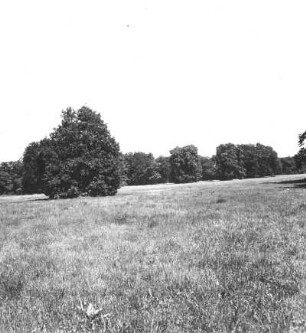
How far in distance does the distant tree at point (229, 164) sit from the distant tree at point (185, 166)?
35.0 feet

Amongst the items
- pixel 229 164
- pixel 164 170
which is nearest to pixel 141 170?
pixel 164 170

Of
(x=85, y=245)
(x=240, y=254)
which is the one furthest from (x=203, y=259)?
(x=85, y=245)

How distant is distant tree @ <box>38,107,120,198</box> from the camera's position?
40031mm

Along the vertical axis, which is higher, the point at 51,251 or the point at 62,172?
the point at 62,172

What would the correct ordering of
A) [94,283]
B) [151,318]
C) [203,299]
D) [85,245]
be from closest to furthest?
[151,318] → [203,299] → [94,283] → [85,245]

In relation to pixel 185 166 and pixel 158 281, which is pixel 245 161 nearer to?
pixel 185 166

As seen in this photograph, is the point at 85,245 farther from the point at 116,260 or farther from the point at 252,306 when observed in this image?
the point at 252,306

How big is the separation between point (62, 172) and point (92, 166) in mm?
4275

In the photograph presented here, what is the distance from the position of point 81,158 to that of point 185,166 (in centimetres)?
8123

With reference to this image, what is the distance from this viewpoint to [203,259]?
573 centimetres

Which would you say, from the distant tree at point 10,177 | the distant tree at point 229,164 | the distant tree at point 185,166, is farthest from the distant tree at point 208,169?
the distant tree at point 10,177

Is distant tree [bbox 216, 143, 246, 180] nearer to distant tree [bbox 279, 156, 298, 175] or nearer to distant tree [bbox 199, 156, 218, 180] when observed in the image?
distant tree [bbox 199, 156, 218, 180]

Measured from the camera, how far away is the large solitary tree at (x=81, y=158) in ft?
131

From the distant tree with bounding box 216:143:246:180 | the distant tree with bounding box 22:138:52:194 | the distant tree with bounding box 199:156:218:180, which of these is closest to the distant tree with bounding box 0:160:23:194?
the distant tree with bounding box 22:138:52:194
